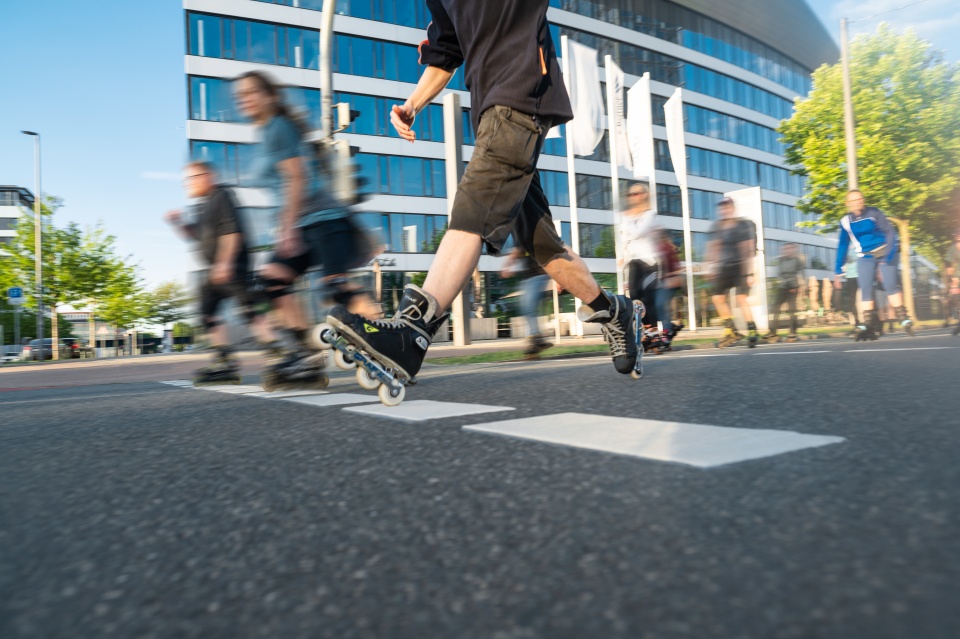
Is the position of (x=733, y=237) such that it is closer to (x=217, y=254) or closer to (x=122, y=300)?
(x=217, y=254)

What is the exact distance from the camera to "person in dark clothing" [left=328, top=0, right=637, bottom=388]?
2686 millimetres

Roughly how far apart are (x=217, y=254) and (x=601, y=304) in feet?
9.86

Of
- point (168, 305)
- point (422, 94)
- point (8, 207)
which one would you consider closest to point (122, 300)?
point (168, 305)

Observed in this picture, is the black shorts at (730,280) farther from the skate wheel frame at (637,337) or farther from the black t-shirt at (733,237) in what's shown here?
the skate wheel frame at (637,337)

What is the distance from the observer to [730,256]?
8867mm

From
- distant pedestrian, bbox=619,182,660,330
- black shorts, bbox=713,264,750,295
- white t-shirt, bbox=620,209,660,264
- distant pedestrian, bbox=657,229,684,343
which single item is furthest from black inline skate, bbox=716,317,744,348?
white t-shirt, bbox=620,209,660,264

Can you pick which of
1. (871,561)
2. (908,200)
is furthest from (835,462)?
(908,200)

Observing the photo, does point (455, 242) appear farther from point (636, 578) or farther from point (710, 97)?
point (710, 97)

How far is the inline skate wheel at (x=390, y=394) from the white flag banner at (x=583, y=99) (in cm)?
1434

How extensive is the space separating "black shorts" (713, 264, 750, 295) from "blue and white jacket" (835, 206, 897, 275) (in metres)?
1.44

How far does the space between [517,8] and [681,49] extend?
4840 cm

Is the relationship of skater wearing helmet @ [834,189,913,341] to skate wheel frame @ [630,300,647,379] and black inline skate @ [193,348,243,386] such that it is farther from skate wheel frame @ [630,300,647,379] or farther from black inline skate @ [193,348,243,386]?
black inline skate @ [193,348,243,386]

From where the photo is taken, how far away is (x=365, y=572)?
97 centimetres

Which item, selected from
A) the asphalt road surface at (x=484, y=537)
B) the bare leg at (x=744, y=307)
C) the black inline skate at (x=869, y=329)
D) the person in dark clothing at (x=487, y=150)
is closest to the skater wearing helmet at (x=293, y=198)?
the person in dark clothing at (x=487, y=150)
